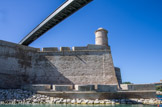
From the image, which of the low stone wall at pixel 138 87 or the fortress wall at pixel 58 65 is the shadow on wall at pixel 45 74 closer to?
the fortress wall at pixel 58 65

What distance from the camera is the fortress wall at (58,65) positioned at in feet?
41.3

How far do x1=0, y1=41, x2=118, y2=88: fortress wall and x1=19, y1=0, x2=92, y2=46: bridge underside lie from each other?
3.71 meters

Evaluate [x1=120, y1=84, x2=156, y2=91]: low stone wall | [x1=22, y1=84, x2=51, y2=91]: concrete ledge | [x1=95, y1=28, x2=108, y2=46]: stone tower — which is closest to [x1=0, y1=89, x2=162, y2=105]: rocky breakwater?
[x1=22, y1=84, x2=51, y2=91]: concrete ledge

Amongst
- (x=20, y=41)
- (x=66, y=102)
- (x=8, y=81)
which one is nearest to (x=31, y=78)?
(x=8, y=81)

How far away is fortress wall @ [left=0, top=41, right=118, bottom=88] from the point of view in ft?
41.3

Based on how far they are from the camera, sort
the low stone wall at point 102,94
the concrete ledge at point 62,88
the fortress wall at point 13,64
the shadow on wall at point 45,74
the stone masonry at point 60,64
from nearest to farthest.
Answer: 1. the low stone wall at point 102,94
2. the concrete ledge at point 62,88
3. the fortress wall at point 13,64
4. the stone masonry at point 60,64
5. the shadow on wall at point 45,74

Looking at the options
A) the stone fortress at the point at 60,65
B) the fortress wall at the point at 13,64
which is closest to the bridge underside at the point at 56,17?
the stone fortress at the point at 60,65

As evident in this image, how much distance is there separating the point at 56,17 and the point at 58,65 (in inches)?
224

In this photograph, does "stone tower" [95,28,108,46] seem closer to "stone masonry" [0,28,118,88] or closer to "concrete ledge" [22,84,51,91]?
"stone masonry" [0,28,118,88]

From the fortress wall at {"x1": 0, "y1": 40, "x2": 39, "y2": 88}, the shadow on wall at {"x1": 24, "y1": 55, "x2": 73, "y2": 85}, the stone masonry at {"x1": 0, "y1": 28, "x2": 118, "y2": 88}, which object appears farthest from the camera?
the shadow on wall at {"x1": 24, "y1": 55, "x2": 73, "y2": 85}

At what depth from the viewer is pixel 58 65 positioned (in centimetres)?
1361

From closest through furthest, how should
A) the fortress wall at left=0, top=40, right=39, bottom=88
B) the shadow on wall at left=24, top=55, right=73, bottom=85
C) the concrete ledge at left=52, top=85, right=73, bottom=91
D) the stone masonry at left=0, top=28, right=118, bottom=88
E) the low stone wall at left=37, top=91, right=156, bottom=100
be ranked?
the low stone wall at left=37, top=91, right=156, bottom=100 → the concrete ledge at left=52, top=85, right=73, bottom=91 → the fortress wall at left=0, top=40, right=39, bottom=88 → the stone masonry at left=0, top=28, right=118, bottom=88 → the shadow on wall at left=24, top=55, right=73, bottom=85

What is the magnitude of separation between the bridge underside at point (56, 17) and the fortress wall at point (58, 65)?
371 centimetres

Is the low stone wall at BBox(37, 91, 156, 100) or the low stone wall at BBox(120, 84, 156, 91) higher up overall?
the low stone wall at BBox(120, 84, 156, 91)
